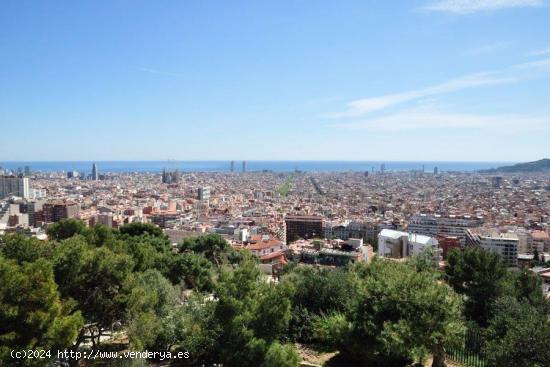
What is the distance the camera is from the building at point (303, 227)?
161ft

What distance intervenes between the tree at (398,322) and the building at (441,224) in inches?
1798

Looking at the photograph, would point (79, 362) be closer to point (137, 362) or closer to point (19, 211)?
point (137, 362)

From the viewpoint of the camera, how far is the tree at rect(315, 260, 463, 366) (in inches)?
269

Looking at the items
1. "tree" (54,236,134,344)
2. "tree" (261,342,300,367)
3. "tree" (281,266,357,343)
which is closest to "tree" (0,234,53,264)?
"tree" (54,236,134,344)

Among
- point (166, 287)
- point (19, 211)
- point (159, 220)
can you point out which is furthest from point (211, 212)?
point (166, 287)

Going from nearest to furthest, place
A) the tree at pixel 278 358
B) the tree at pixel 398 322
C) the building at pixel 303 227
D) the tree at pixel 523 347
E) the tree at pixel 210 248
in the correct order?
the tree at pixel 523 347 < the tree at pixel 278 358 < the tree at pixel 398 322 < the tree at pixel 210 248 < the building at pixel 303 227

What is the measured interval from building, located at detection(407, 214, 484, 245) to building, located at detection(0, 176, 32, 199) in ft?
214

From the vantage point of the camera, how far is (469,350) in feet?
27.0

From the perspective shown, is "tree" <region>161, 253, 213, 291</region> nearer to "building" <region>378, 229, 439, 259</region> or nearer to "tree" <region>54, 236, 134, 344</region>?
"tree" <region>54, 236, 134, 344</region>

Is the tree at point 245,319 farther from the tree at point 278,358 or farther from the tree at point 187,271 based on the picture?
the tree at point 187,271

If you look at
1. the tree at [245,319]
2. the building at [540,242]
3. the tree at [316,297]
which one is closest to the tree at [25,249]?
the tree at [245,319]

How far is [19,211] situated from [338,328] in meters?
57.3

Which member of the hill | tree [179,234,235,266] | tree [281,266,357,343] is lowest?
tree [179,234,235,266]

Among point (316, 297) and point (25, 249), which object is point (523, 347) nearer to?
point (316, 297)
